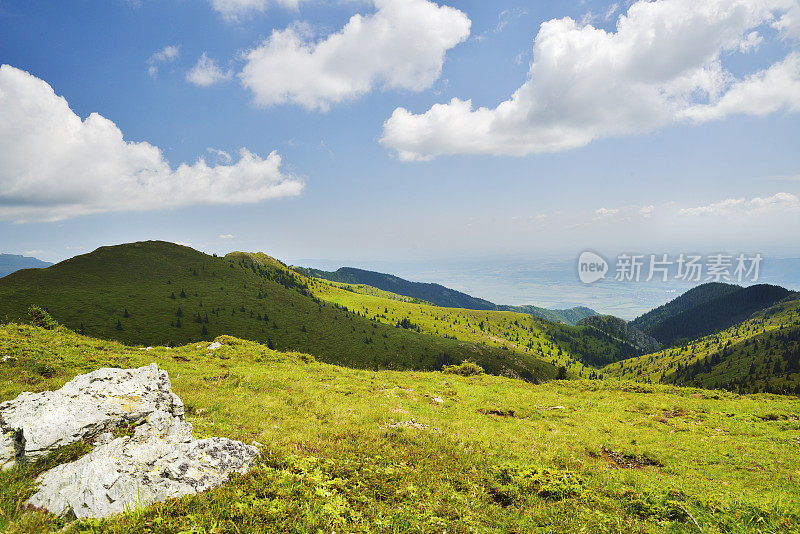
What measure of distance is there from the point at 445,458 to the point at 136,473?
387 inches

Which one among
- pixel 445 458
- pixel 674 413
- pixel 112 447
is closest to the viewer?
pixel 112 447

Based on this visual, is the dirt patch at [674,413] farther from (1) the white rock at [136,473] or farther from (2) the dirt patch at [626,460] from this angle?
(1) the white rock at [136,473]

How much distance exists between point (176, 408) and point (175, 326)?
161m

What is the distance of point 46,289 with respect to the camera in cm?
13738

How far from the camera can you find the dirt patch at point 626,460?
15311mm

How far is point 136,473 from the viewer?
8.25m

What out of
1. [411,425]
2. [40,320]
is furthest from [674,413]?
[40,320]

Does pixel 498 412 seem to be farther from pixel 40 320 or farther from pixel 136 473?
pixel 40 320

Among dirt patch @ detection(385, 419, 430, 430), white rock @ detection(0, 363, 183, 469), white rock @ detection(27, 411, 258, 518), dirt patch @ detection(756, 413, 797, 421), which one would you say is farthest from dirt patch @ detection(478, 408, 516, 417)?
white rock @ detection(0, 363, 183, 469)

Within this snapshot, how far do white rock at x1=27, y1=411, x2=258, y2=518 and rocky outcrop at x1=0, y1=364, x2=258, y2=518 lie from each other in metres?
0.02

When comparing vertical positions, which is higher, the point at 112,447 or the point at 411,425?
the point at 112,447

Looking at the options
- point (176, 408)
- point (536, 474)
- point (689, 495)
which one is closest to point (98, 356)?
point (176, 408)

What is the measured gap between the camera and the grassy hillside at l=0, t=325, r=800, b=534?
26.3ft

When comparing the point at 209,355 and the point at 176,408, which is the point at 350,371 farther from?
the point at 176,408
